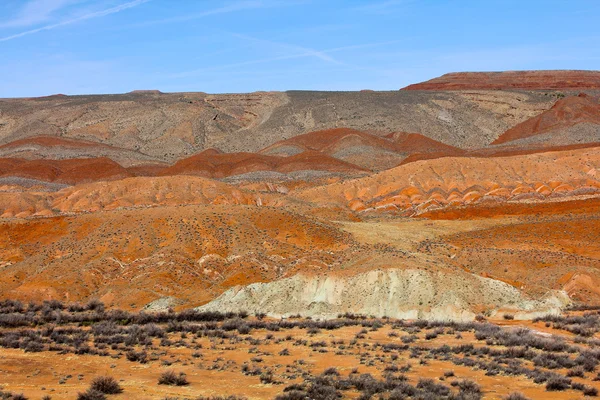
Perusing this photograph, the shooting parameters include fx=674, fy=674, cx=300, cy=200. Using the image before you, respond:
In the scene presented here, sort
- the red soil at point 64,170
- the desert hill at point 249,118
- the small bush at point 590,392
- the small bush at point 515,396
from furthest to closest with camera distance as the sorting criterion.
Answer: the desert hill at point 249,118, the red soil at point 64,170, the small bush at point 590,392, the small bush at point 515,396

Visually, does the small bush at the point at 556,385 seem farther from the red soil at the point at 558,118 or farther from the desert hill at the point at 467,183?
the red soil at the point at 558,118

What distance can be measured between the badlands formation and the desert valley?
199 millimetres

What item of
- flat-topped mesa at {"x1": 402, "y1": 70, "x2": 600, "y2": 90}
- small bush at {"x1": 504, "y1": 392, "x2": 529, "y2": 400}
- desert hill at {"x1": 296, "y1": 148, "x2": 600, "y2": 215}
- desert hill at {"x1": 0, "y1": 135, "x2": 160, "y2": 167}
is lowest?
small bush at {"x1": 504, "y1": 392, "x2": 529, "y2": 400}

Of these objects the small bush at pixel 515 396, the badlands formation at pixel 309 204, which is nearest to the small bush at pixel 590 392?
the small bush at pixel 515 396

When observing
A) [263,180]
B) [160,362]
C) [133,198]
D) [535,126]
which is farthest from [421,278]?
[535,126]

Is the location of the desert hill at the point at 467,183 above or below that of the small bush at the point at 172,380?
above

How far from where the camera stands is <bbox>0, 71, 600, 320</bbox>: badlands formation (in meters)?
32.9

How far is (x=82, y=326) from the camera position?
24094 mm

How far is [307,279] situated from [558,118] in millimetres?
101633

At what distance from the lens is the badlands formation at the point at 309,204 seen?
108 feet

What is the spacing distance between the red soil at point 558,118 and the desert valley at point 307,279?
9.87 meters

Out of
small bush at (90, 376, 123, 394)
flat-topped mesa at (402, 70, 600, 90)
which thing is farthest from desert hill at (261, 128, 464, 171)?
small bush at (90, 376, 123, 394)

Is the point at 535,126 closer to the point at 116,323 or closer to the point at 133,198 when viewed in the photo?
the point at 133,198

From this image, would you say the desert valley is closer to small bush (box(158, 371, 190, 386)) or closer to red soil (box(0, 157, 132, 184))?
small bush (box(158, 371, 190, 386))
